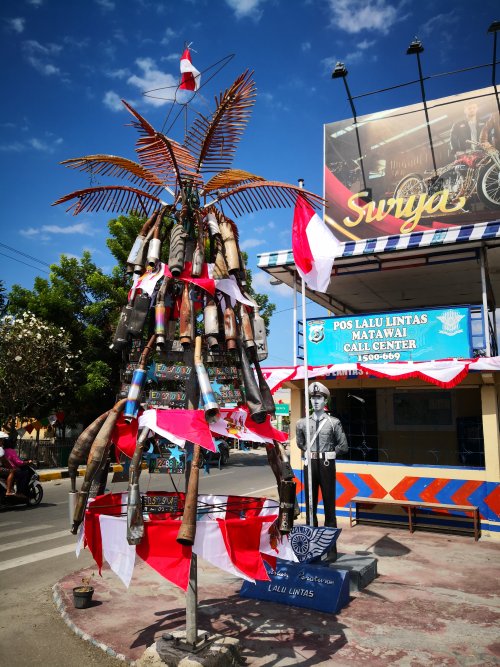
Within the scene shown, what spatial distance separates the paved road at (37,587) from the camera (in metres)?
4.36

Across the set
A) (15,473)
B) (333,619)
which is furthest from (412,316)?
(15,473)

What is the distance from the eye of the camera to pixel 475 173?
13.5 metres

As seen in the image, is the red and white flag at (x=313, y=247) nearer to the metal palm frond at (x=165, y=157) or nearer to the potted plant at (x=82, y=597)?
the metal palm frond at (x=165, y=157)

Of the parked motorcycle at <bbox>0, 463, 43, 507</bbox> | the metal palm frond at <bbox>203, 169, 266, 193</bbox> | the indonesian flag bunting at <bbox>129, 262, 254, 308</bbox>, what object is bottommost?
the parked motorcycle at <bbox>0, 463, 43, 507</bbox>

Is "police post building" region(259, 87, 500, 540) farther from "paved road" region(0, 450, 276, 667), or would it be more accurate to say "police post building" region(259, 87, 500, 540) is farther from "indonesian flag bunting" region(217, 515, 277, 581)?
"indonesian flag bunting" region(217, 515, 277, 581)

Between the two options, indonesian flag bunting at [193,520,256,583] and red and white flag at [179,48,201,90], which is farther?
red and white flag at [179,48,201,90]

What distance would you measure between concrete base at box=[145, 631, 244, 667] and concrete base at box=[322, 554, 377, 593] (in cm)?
229

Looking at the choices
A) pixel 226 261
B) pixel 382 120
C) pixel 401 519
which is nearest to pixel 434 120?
pixel 382 120

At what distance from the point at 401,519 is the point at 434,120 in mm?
11042

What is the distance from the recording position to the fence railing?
21938mm

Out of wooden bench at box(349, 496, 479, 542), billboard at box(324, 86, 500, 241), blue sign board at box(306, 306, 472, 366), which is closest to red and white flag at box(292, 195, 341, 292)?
blue sign board at box(306, 306, 472, 366)

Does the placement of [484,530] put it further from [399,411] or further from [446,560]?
[399,411]

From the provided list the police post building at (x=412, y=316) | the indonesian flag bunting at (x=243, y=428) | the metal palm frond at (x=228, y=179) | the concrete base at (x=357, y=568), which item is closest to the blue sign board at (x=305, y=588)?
the concrete base at (x=357, y=568)

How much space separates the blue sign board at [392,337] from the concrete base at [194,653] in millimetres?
7500
